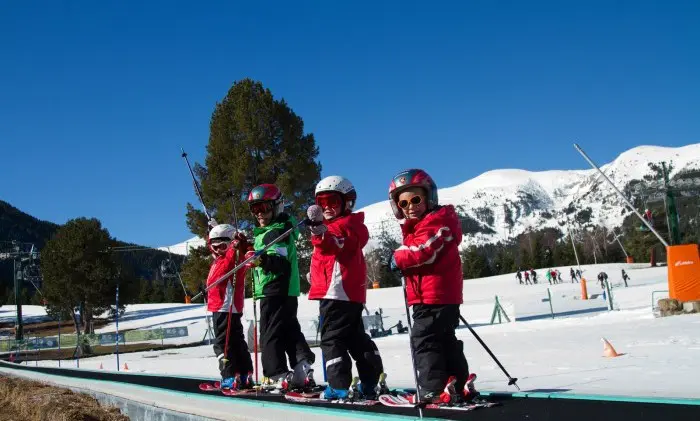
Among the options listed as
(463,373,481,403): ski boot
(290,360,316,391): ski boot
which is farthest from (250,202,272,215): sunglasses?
(463,373,481,403): ski boot

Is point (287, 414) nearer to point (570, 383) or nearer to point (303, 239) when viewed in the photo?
point (570, 383)

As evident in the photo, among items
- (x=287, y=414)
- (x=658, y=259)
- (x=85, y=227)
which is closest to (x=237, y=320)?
(x=287, y=414)

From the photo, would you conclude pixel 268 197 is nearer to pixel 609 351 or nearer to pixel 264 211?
pixel 264 211

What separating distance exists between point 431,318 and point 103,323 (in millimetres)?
61618

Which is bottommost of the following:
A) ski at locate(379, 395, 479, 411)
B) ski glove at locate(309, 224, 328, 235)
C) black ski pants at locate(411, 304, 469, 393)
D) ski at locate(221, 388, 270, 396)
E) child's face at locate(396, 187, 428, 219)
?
ski at locate(221, 388, 270, 396)

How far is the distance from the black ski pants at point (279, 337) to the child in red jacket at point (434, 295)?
2.00 metres

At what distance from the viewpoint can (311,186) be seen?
32.9m

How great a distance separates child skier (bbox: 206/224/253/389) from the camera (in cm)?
727

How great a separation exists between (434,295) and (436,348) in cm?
39

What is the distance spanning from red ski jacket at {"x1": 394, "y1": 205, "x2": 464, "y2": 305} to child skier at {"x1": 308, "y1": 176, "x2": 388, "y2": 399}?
84 cm

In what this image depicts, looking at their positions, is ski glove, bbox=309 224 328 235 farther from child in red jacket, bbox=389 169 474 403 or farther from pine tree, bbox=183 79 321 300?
pine tree, bbox=183 79 321 300

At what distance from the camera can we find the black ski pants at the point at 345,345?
212 inches

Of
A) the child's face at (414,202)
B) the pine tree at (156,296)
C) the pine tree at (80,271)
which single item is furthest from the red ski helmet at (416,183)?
the pine tree at (156,296)

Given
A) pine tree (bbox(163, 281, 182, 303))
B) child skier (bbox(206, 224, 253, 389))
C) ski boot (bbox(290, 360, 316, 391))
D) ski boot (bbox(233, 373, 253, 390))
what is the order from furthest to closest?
pine tree (bbox(163, 281, 182, 303)) → child skier (bbox(206, 224, 253, 389)) → ski boot (bbox(233, 373, 253, 390)) → ski boot (bbox(290, 360, 316, 391))
